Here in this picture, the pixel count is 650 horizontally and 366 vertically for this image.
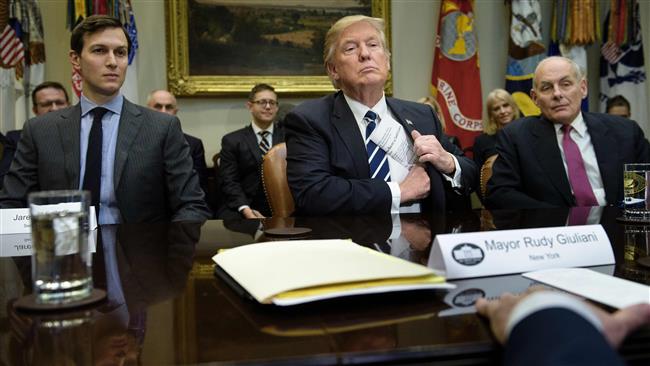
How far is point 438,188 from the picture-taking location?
196cm

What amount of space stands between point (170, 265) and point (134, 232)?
0.48 m

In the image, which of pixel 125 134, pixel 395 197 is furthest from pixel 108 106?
pixel 395 197

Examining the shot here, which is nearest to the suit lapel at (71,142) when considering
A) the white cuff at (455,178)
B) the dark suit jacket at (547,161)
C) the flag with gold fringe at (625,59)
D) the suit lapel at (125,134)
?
the suit lapel at (125,134)

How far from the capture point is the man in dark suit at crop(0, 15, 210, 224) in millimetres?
2164

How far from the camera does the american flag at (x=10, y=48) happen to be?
4.22m

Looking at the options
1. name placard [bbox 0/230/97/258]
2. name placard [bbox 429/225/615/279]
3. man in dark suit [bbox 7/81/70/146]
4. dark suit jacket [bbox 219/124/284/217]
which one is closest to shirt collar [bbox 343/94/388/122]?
name placard [bbox 0/230/97/258]

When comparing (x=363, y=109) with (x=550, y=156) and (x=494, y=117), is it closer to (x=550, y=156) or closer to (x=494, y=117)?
(x=550, y=156)

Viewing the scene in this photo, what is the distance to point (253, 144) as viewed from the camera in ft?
14.6

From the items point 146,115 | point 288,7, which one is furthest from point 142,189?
point 288,7

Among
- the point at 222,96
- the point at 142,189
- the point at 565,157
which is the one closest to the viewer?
the point at 142,189

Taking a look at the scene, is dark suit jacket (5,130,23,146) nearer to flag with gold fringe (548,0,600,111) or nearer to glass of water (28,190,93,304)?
glass of water (28,190,93,304)

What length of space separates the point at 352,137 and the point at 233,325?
4.68 ft

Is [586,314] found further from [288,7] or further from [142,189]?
[288,7]

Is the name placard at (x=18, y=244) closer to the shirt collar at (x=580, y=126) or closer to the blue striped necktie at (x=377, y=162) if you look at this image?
the blue striped necktie at (x=377, y=162)
